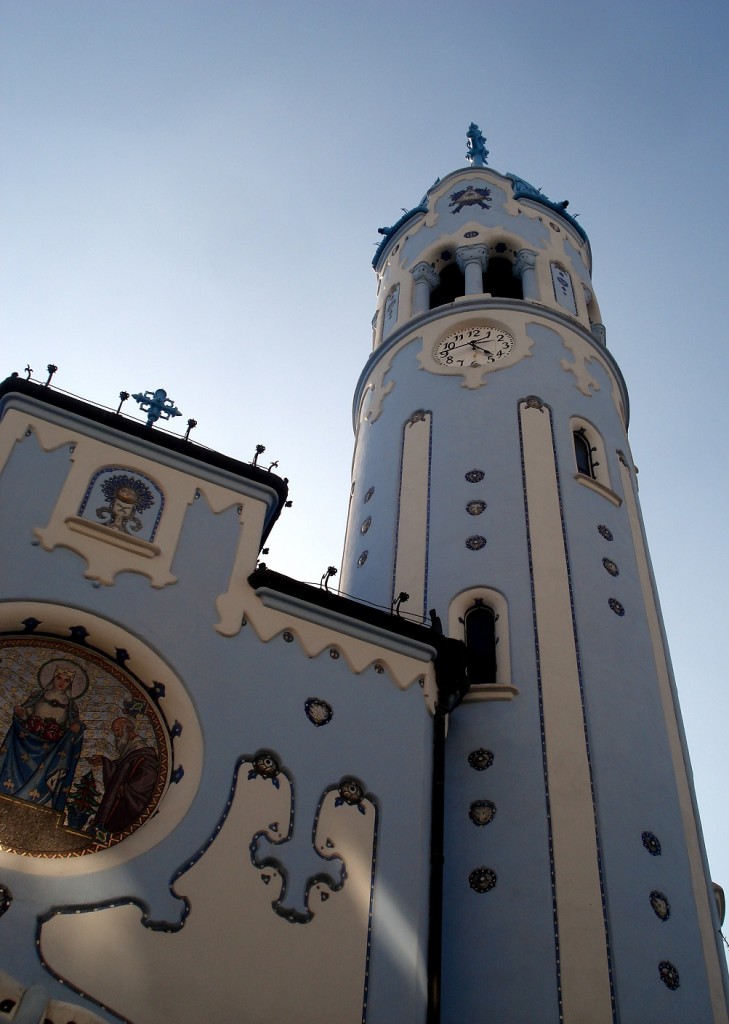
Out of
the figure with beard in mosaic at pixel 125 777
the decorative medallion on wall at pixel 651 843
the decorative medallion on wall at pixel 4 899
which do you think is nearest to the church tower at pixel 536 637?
the decorative medallion on wall at pixel 651 843

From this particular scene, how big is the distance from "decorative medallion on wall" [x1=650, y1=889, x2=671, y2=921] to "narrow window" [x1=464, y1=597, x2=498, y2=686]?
3190 mm

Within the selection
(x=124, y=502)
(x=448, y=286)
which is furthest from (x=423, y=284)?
(x=124, y=502)

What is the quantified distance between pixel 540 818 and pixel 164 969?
492 cm

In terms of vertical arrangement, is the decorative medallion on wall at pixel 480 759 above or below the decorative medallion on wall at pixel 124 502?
below

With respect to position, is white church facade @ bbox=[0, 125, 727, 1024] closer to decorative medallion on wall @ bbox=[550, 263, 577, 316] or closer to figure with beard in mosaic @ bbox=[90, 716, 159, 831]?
figure with beard in mosaic @ bbox=[90, 716, 159, 831]

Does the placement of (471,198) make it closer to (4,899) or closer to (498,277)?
(498,277)

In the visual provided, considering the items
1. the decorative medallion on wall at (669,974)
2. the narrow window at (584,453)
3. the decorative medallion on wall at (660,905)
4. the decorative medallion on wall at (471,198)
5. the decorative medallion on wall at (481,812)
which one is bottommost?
the decorative medallion on wall at (669,974)

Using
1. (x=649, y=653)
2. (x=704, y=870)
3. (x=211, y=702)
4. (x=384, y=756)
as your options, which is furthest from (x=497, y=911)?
(x=649, y=653)

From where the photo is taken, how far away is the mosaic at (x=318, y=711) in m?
10.8

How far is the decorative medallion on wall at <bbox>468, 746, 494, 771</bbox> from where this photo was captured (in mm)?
12430

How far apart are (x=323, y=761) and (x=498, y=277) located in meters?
15.2

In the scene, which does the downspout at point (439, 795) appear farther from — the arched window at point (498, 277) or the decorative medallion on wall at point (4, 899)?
the arched window at point (498, 277)

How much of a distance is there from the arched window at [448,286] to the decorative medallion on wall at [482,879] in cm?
1386

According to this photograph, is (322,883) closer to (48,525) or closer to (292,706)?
(292,706)
